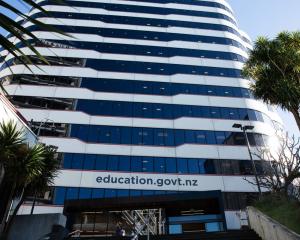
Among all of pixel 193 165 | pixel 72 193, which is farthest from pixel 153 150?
pixel 72 193

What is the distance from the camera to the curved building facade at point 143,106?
89.5ft

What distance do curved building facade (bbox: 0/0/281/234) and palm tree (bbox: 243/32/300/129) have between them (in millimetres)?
8769

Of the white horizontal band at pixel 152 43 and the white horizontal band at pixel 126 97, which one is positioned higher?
the white horizontal band at pixel 152 43

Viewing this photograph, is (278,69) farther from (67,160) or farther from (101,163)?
(67,160)

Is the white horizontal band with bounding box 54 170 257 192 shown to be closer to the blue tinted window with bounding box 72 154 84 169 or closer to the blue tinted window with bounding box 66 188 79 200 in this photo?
the blue tinted window with bounding box 66 188 79 200

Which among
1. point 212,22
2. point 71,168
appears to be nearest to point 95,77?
point 71,168

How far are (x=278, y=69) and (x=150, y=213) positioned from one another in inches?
546

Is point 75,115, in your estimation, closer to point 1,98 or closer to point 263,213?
point 1,98

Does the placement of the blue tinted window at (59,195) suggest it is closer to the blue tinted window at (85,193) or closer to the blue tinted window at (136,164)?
the blue tinted window at (85,193)

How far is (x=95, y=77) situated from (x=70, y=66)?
3.83m

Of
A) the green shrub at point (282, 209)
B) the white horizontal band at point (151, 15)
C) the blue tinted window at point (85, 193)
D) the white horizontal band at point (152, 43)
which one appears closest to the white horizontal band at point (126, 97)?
the white horizontal band at point (152, 43)

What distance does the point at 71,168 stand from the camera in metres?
26.8

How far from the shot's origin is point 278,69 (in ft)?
57.1

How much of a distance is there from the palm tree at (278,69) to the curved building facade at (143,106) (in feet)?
28.8
